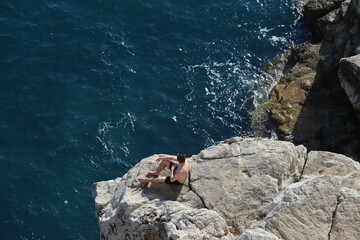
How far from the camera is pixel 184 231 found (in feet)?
86.1

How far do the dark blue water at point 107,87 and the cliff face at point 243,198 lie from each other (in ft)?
23.2

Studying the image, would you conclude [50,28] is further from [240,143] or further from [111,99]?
[240,143]

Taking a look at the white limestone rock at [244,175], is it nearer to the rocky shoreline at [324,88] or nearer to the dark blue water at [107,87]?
the rocky shoreline at [324,88]

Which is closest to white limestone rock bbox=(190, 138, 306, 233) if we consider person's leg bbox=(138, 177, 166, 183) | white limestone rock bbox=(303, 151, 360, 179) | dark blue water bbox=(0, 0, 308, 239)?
white limestone rock bbox=(303, 151, 360, 179)

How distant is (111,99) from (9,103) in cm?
765

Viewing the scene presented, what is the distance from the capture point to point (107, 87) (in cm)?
4534

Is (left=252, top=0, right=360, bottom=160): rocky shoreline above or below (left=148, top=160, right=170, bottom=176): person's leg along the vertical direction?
above

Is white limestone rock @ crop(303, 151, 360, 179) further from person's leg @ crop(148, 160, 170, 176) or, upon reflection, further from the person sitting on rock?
person's leg @ crop(148, 160, 170, 176)

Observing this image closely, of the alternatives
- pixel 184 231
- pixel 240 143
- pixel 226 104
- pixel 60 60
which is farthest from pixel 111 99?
pixel 184 231

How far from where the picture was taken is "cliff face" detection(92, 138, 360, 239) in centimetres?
2472

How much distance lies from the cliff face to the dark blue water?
708cm

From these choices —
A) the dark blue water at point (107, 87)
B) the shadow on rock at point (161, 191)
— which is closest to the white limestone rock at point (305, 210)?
the shadow on rock at point (161, 191)

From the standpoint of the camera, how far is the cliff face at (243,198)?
24.7 metres

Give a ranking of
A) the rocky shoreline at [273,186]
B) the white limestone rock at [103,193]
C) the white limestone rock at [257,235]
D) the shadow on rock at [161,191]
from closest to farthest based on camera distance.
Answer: the white limestone rock at [257,235] → the rocky shoreline at [273,186] → the shadow on rock at [161,191] → the white limestone rock at [103,193]
